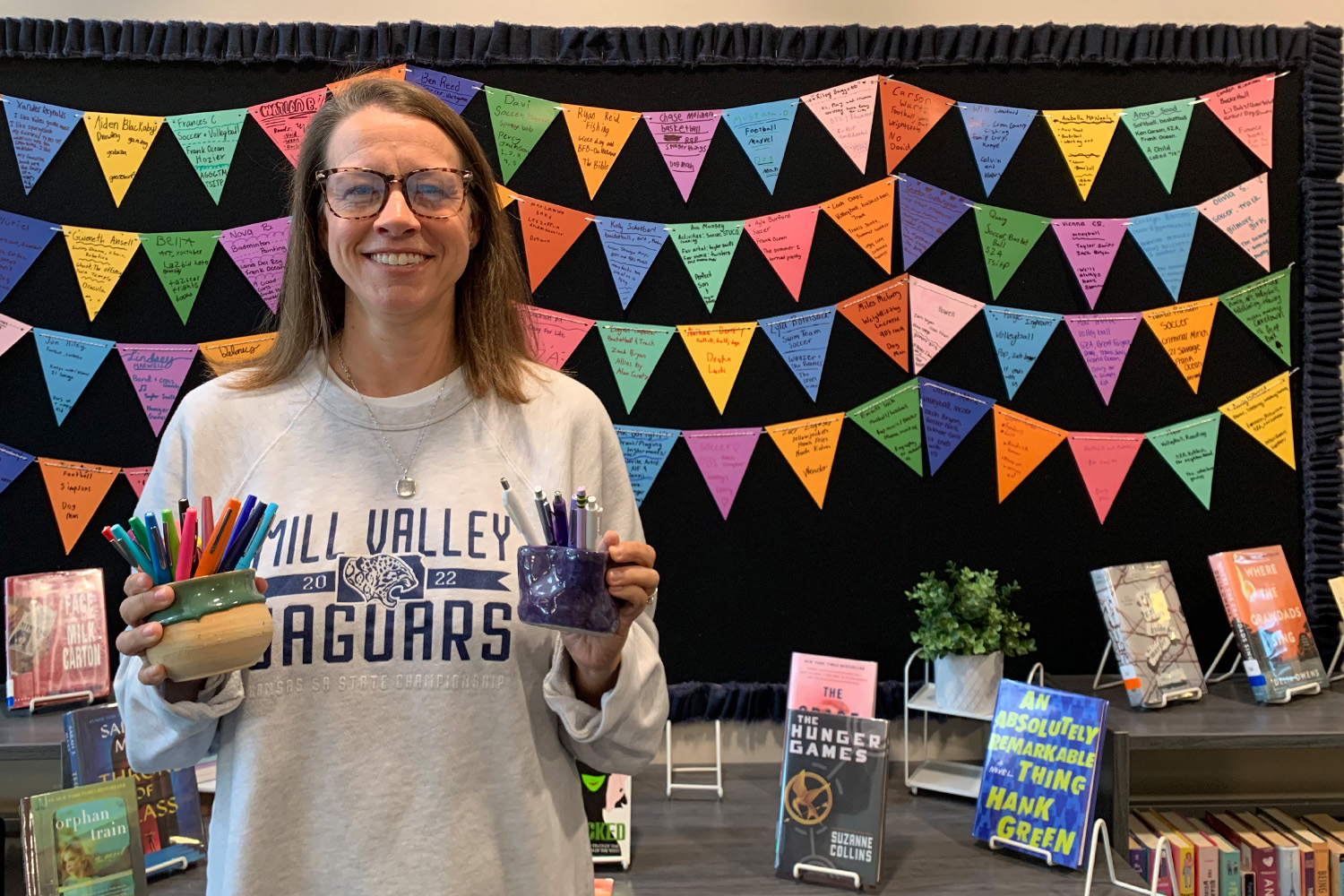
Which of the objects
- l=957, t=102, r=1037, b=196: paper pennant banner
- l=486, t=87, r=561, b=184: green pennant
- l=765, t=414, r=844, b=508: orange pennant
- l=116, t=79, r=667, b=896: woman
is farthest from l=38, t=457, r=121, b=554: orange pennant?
l=957, t=102, r=1037, b=196: paper pennant banner

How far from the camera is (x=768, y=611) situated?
85.4 inches

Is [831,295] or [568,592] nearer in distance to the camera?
[568,592]

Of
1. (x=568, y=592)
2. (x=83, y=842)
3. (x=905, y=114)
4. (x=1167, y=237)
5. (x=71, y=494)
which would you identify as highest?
(x=905, y=114)

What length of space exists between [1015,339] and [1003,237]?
0.71 feet

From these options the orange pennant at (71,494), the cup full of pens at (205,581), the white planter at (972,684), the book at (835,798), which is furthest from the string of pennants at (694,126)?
the cup full of pens at (205,581)

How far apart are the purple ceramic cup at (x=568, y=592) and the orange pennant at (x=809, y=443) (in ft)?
4.10

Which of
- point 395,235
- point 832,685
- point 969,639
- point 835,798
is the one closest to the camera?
point 395,235

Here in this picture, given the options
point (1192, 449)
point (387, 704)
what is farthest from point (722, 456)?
point (387, 704)

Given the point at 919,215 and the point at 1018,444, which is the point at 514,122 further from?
the point at 1018,444

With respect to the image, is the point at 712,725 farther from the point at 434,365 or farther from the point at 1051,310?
the point at 434,365

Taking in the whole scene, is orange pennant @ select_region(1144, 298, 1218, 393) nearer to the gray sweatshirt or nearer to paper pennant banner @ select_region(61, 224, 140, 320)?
the gray sweatshirt

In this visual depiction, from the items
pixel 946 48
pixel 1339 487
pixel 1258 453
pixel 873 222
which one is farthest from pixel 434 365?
pixel 1339 487

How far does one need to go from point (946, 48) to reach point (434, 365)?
150 cm

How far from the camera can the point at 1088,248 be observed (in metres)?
2.19
